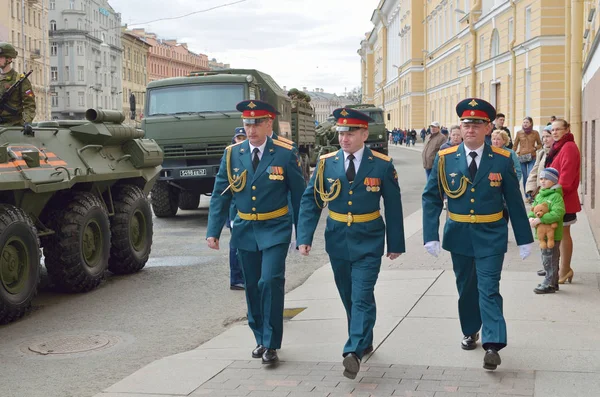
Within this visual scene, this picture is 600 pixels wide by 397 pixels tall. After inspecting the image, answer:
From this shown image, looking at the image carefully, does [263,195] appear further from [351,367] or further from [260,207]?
[351,367]

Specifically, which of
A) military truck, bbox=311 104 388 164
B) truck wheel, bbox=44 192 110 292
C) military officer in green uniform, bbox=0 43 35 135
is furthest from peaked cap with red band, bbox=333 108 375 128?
military truck, bbox=311 104 388 164

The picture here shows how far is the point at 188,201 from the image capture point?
66.8 ft

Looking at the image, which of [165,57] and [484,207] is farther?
[165,57]

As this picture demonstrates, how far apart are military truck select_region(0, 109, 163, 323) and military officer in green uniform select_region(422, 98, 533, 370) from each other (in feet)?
12.5

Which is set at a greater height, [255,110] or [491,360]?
[255,110]

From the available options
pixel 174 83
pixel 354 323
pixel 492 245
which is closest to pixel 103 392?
pixel 354 323

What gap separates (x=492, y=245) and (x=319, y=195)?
3.91ft

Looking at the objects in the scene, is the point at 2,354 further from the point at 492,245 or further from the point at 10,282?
the point at 492,245

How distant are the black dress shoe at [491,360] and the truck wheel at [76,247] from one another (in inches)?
193

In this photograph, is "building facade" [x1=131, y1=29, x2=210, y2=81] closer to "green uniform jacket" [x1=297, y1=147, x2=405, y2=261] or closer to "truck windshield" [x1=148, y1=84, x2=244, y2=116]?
"truck windshield" [x1=148, y1=84, x2=244, y2=116]

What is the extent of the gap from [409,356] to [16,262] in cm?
383

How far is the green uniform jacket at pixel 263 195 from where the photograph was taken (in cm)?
710

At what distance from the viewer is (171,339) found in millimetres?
8086

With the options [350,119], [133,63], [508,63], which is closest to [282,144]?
[350,119]
